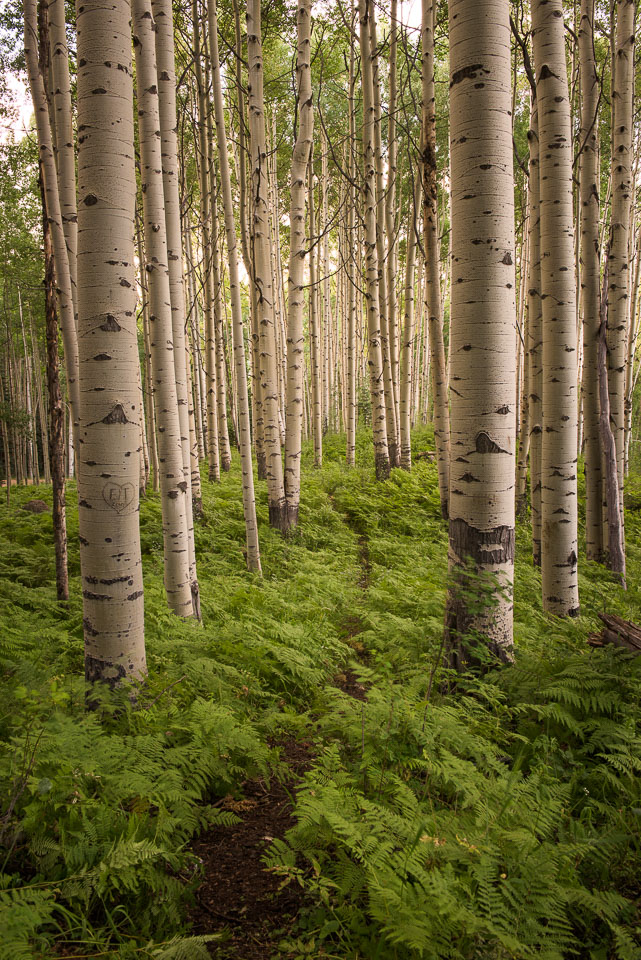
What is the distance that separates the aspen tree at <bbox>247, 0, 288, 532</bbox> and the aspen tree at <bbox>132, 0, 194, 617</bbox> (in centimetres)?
306

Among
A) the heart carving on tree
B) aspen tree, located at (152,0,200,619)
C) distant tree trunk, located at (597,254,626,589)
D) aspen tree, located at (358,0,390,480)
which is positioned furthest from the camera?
aspen tree, located at (358,0,390,480)

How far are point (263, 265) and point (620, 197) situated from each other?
15.8ft

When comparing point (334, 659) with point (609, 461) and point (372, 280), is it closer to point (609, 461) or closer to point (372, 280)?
point (609, 461)

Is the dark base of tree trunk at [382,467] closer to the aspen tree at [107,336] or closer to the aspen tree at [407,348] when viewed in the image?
the aspen tree at [407,348]

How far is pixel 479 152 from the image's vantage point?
313cm

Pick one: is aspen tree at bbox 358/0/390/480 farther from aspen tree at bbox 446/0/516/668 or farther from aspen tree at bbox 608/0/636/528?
aspen tree at bbox 446/0/516/668

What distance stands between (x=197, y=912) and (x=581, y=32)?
8270 millimetres

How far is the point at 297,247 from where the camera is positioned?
8.09m

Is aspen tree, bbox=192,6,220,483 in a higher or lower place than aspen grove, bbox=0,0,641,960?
higher

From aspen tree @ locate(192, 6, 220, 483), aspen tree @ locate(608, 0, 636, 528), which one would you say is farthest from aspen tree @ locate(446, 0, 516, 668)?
aspen tree @ locate(192, 6, 220, 483)

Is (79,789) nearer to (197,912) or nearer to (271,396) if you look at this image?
(197,912)

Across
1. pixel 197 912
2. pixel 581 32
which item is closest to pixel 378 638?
pixel 197 912

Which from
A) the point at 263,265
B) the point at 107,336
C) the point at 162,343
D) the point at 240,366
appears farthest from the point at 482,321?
the point at 263,265

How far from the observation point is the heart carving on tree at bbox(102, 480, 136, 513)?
9.31 feet
